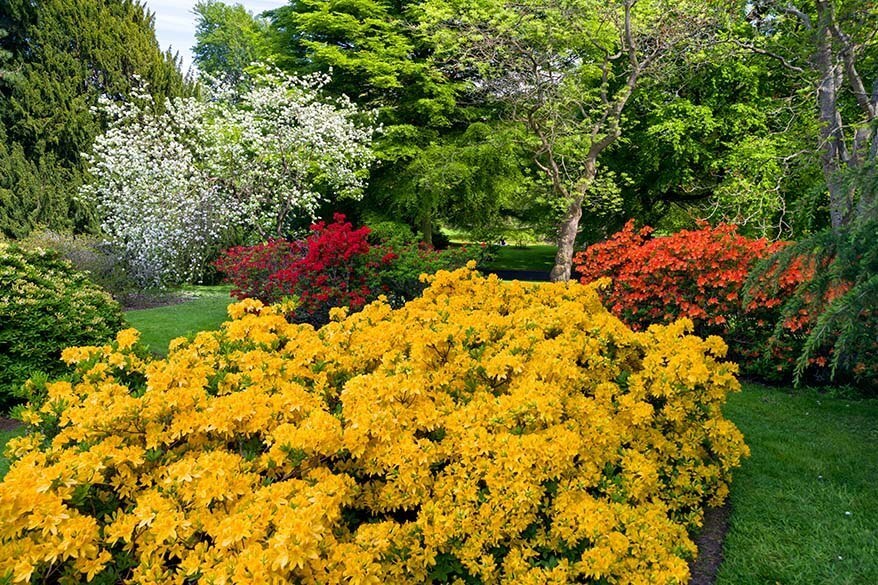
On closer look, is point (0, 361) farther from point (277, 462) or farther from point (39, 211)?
point (39, 211)

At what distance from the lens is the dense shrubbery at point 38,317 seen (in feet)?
15.4

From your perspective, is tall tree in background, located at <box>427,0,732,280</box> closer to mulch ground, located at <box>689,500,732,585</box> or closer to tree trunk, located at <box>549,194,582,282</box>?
tree trunk, located at <box>549,194,582,282</box>

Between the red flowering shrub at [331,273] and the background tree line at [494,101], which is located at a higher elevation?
the background tree line at [494,101]

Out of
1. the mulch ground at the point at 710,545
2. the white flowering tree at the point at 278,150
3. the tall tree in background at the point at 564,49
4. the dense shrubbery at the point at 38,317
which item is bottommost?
the mulch ground at the point at 710,545

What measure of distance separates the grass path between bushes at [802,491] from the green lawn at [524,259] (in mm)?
14048

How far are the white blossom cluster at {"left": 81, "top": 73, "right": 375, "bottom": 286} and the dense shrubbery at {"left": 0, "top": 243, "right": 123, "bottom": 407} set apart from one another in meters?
5.99

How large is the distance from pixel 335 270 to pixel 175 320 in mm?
3182

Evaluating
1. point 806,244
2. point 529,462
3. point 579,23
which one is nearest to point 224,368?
point 529,462

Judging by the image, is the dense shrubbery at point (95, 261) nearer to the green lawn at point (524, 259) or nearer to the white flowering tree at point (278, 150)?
the white flowering tree at point (278, 150)

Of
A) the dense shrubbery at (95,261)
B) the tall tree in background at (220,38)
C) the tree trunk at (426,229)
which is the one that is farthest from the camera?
the tall tree in background at (220,38)

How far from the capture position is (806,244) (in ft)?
12.2

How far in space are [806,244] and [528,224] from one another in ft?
45.7

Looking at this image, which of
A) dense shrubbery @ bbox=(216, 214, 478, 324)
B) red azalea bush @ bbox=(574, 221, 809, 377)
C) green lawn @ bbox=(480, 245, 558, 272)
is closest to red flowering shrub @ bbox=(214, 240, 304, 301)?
dense shrubbery @ bbox=(216, 214, 478, 324)

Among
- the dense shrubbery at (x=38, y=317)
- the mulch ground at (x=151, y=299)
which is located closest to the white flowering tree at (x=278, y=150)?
the mulch ground at (x=151, y=299)
